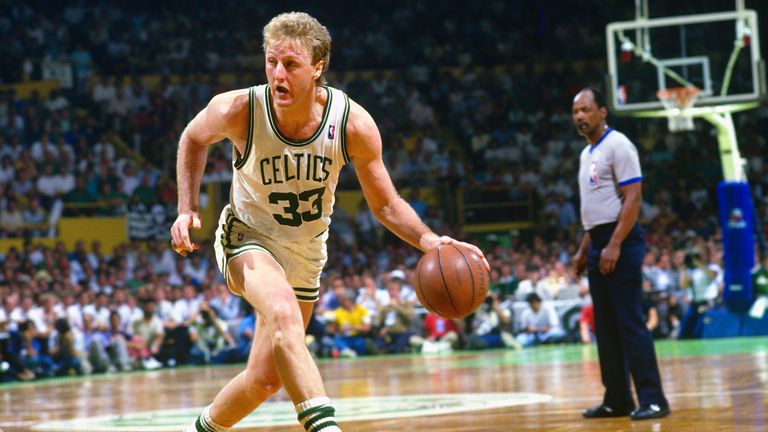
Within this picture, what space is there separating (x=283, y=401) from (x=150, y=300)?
8175 mm

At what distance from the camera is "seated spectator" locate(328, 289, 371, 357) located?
17.3 m

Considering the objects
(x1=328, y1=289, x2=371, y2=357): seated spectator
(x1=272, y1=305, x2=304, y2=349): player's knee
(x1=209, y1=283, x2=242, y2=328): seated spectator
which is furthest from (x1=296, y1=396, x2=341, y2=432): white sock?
(x1=209, y1=283, x2=242, y2=328): seated spectator

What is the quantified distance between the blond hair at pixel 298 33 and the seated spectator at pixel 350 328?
12578 millimetres

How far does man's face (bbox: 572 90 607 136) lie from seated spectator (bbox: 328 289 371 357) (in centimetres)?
1033

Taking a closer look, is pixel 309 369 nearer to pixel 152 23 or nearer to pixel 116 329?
pixel 116 329

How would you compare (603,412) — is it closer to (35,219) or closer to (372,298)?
(372,298)

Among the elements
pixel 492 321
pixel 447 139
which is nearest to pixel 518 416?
pixel 492 321

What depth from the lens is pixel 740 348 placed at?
13.8m

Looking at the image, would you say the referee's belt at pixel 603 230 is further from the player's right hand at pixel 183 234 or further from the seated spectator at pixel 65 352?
the seated spectator at pixel 65 352

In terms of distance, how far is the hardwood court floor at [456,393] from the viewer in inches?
272

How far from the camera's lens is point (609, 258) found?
280 inches

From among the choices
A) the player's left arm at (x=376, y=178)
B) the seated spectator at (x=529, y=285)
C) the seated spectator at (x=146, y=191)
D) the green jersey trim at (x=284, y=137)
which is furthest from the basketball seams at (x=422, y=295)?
the seated spectator at (x=146, y=191)

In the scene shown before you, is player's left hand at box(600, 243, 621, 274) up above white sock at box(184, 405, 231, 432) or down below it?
above

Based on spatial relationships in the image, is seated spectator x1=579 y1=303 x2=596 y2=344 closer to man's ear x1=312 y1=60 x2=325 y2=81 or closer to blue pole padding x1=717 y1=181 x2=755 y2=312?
blue pole padding x1=717 y1=181 x2=755 y2=312
